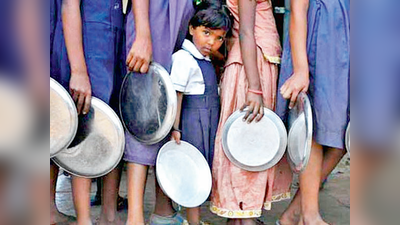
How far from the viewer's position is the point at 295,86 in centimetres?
234

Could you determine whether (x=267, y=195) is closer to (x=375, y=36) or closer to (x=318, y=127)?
(x=318, y=127)

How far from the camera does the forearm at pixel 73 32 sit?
2143 mm

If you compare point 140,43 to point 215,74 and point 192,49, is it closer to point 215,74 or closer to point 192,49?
point 192,49

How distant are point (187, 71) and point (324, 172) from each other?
0.77m

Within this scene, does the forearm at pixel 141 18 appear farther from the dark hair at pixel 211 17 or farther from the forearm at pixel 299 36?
the forearm at pixel 299 36

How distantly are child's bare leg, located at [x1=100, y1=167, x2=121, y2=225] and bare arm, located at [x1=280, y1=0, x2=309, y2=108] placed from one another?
78cm

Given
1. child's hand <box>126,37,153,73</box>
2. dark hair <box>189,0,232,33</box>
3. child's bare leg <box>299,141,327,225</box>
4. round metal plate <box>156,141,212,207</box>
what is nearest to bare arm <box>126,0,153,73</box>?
child's hand <box>126,37,153,73</box>

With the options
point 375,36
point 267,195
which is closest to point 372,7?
point 375,36

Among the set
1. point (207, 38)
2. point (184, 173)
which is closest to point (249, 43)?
point (207, 38)

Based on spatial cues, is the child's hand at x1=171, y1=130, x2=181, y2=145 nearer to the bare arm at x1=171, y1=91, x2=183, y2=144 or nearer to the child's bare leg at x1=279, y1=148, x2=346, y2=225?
the bare arm at x1=171, y1=91, x2=183, y2=144

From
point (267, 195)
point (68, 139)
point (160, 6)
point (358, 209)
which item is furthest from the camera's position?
point (267, 195)

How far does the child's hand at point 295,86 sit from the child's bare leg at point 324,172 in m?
0.34

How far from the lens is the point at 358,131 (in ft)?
4.35

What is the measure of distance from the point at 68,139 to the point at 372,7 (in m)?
1.14
